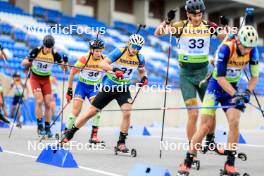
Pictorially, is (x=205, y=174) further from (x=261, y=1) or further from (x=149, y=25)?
(x=261, y=1)

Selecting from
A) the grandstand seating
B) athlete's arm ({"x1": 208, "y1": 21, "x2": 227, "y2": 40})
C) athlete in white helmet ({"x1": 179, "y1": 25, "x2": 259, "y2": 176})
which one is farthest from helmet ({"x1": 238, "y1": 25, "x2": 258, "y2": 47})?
the grandstand seating

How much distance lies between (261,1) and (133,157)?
33123 mm

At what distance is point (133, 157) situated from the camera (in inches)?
344

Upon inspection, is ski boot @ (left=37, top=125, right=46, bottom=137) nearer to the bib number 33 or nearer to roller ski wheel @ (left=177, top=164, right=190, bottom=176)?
the bib number 33

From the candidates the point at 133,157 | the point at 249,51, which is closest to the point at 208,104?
the point at 249,51

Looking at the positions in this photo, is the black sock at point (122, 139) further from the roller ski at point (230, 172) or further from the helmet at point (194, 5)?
the roller ski at point (230, 172)

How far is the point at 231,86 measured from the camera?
6281 mm

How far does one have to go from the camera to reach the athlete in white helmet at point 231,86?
6160 millimetres

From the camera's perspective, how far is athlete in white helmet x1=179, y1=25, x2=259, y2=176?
20.2 feet

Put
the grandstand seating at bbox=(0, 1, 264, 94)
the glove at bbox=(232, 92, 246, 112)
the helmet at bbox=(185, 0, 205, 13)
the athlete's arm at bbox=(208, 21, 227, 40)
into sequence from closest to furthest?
the glove at bbox=(232, 92, 246, 112) → the helmet at bbox=(185, 0, 205, 13) → the athlete's arm at bbox=(208, 21, 227, 40) → the grandstand seating at bbox=(0, 1, 264, 94)

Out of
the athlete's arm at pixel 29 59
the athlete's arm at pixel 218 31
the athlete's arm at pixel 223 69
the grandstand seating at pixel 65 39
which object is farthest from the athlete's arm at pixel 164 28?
the grandstand seating at pixel 65 39

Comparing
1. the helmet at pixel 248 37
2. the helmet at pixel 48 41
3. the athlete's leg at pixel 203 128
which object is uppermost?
the helmet at pixel 248 37

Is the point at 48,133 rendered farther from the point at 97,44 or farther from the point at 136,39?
the point at 136,39

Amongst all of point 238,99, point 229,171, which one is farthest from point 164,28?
point 229,171
